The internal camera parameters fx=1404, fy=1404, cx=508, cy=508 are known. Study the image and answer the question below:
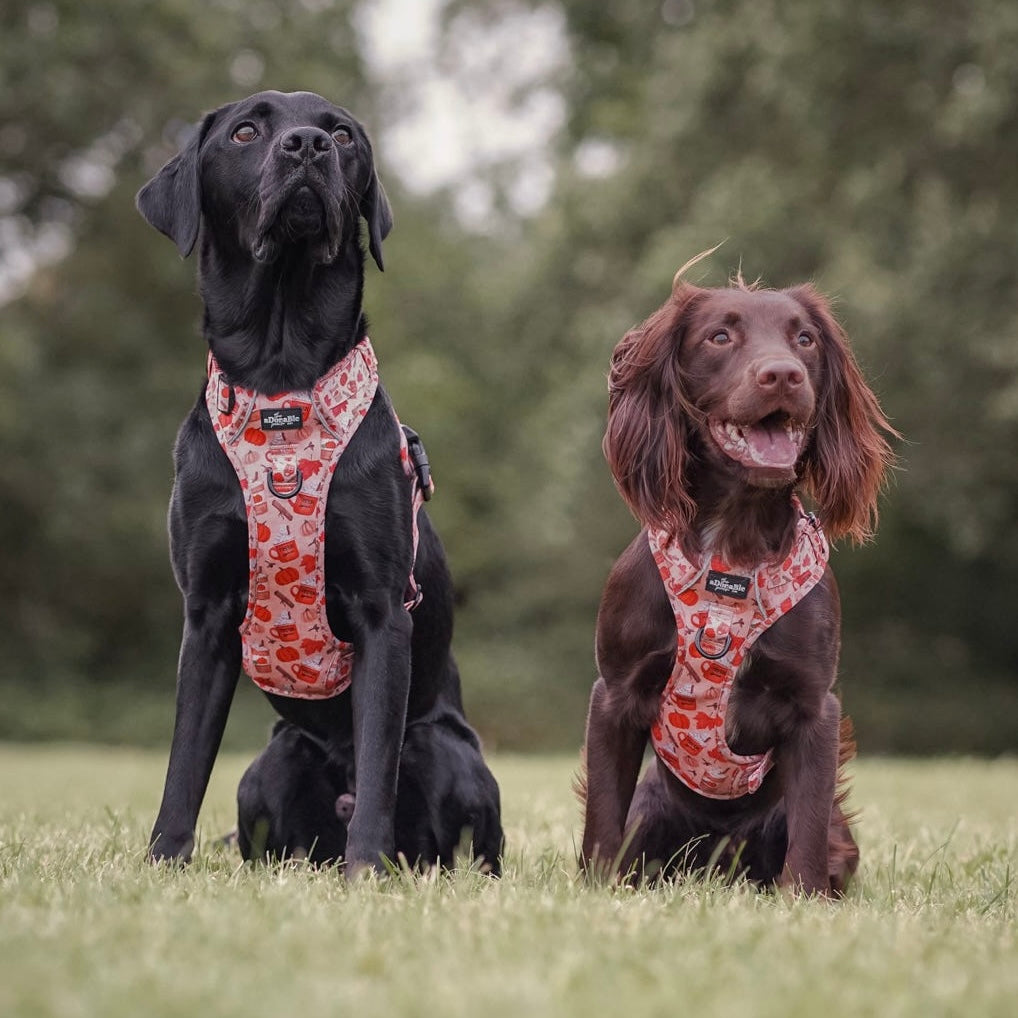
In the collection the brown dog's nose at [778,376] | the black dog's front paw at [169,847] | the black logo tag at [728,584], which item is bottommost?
the black dog's front paw at [169,847]

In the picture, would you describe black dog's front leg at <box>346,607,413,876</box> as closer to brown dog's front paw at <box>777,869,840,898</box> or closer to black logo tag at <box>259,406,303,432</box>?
black logo tag at <box>259,406,303,432</box>

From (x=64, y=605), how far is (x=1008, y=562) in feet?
43.7

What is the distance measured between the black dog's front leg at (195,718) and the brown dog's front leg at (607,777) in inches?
36.6

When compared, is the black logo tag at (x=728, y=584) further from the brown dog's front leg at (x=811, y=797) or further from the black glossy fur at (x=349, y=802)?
the black glossy fur at (x=349, y=802)

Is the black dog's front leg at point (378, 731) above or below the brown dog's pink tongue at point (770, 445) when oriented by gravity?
below

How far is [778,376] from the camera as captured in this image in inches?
130

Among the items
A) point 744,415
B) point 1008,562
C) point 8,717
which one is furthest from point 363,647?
point 8,717

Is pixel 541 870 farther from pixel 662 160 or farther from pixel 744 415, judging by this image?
pixel 662 160

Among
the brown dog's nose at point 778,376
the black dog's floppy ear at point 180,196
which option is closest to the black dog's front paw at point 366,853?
the brown dog's nose at point 778,376

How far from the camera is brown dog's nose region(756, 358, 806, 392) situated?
10.8 feet

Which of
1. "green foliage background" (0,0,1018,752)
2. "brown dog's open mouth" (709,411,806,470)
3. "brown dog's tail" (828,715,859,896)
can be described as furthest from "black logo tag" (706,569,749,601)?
"green foliage background" (0,0,1018,752)

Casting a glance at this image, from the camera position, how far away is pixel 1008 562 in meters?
17.3

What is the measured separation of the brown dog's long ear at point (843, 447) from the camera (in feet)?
11.9

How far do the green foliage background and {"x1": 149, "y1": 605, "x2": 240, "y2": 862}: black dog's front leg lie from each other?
9190 mm
